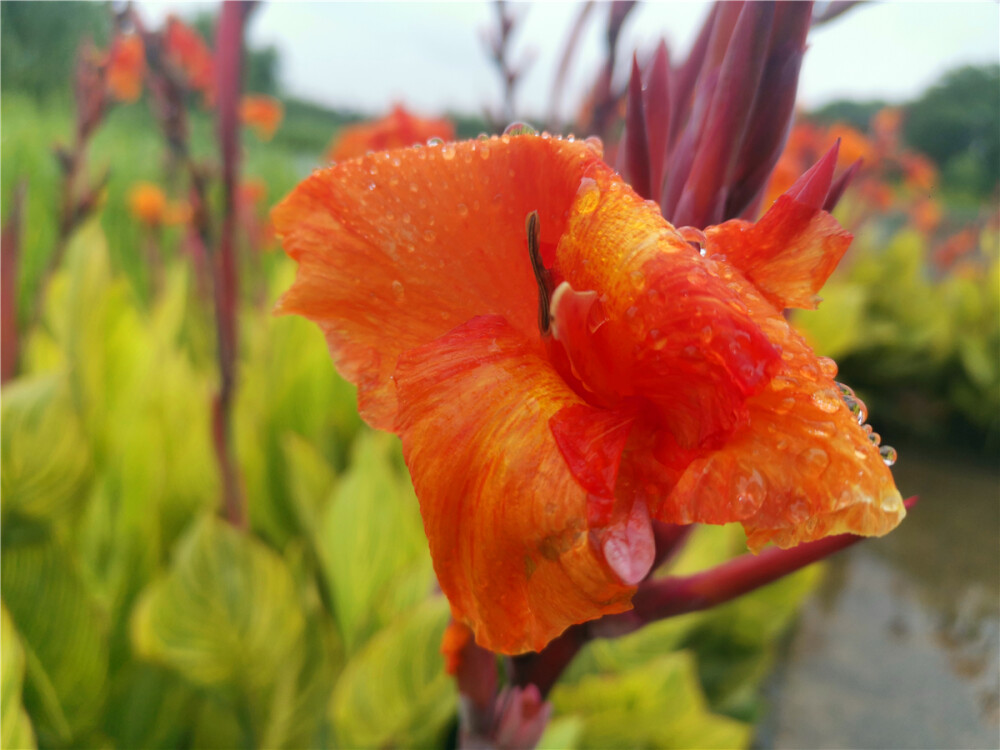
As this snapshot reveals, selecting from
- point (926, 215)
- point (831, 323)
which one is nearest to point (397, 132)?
point (831, 323)

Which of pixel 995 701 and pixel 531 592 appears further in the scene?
pixel 995 701

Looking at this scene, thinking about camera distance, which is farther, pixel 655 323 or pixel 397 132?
pixel 397 132

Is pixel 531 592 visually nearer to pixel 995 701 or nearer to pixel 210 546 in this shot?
pixel 210 546

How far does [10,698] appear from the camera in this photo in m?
0.49

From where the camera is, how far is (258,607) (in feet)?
2.39

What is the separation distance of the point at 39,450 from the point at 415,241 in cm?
64

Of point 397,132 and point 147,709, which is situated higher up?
point 397,132

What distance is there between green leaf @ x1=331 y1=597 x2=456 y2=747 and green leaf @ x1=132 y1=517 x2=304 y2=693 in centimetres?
16

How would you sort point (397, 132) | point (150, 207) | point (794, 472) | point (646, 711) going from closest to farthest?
point (794, 472) → point (646, 711) → point (397, 132) → point (150, 207)

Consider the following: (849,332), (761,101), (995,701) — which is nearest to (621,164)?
(761,101)

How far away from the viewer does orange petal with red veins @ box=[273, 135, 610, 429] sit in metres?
0.26

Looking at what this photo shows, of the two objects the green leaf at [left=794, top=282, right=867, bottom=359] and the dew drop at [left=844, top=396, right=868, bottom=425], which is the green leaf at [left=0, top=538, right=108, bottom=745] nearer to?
the dew drop at [left=844, top=396, right=868, bottom=425]

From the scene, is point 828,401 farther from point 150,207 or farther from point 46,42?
point 46,42

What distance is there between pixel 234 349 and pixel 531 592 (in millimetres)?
544
